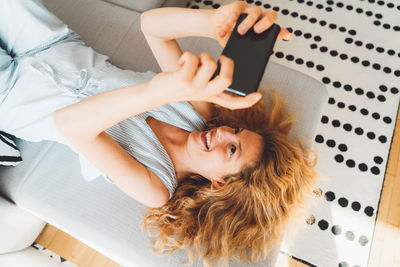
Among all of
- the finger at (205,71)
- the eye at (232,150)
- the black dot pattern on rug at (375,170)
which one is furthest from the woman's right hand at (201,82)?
the black dot pattern on rug at (375,170)

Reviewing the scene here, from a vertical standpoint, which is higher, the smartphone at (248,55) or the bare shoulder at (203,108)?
the smartphone at (248,55)

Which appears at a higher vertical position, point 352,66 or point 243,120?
point 352,66

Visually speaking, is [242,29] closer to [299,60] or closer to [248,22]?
[248,22]

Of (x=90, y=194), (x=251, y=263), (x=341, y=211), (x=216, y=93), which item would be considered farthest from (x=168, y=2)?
(x=341, y=211)

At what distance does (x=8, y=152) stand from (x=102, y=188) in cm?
39

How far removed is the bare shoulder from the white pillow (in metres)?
0.75

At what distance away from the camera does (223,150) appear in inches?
42.4

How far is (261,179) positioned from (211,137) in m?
0.25

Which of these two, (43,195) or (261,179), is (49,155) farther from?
(261,179)

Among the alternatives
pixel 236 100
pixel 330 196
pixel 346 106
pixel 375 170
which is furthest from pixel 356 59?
pixel 236 100

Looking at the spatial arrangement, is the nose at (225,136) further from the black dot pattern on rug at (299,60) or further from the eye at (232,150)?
the black dot pattern on rug at (299,60)

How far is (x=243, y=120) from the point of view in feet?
4.54

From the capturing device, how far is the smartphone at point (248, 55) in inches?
24.5

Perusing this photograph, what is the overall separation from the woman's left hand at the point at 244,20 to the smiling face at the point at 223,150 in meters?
0.37
